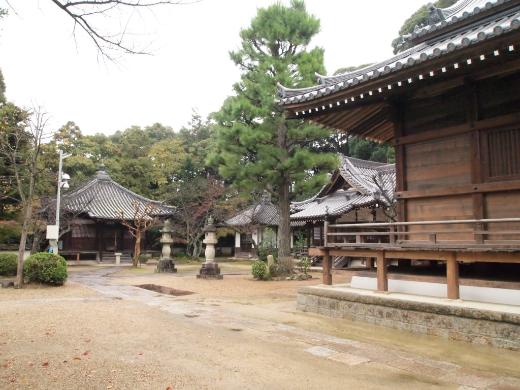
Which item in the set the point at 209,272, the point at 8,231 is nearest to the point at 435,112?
the point at 209,272

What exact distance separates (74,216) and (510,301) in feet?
89.5

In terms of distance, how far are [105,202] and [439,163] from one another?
96.9 feet

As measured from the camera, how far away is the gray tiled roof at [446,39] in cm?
699

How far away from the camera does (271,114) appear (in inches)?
731

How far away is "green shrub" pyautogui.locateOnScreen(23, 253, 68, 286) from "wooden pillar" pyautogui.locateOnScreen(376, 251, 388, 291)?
11.3 meters

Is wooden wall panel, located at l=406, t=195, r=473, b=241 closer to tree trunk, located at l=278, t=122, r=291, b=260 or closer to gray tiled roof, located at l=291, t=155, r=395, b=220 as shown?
tree trunk, located at l=278, t=122, r=291, b=260

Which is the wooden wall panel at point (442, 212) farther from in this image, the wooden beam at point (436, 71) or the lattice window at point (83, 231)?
the lattice window at point (83, 231)

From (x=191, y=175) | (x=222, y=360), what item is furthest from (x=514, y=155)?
(x=191, y=175)

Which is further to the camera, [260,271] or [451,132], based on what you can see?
[260,271]

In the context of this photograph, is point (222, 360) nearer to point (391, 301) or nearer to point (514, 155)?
point (391, 301)

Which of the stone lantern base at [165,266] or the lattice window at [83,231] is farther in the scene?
the lattice window at [83,231]

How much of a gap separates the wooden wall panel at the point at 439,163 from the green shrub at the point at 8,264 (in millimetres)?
16308

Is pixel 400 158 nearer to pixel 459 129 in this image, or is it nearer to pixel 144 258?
pixel 459 129

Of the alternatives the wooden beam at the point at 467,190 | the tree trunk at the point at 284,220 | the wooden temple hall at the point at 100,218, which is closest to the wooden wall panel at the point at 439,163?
the wooden beam at the point at 467,190
